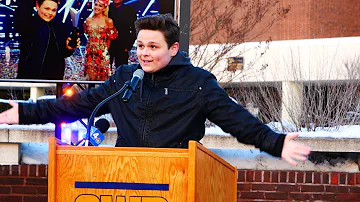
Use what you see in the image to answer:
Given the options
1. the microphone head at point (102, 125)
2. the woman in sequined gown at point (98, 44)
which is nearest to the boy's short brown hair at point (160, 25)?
the microphone head at point (102, 125)

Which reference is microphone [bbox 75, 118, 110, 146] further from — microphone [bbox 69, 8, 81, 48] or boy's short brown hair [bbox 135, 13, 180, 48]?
boy's short brown hair [bbox 135, 13, 180, 48]

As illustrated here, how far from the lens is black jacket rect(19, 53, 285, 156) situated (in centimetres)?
427

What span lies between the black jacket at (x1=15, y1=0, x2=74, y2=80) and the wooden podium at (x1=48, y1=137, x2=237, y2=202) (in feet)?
12.7

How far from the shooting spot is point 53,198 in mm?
3484

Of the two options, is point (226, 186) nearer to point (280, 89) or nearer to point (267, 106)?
point (267, 106)

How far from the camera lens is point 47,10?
736cm

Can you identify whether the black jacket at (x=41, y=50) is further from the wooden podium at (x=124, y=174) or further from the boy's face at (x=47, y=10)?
the wooden podium at (x=124, y=174)

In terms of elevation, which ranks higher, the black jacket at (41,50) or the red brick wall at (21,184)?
the black jacket at (41,50)

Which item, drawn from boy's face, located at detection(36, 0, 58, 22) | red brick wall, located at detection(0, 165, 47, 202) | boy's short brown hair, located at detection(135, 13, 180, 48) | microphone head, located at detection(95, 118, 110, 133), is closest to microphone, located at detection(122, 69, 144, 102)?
boy's short brown hair, located at detection(135, 13, 180, 48)

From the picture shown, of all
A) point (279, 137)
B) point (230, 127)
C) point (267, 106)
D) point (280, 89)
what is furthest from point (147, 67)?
point (280, 89)

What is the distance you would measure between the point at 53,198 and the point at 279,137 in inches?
52.1

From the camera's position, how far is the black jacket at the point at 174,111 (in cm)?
427

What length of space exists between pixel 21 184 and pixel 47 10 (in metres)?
2.03

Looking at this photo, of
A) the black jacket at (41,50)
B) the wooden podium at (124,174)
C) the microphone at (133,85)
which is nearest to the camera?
the wooden podium at (124,174)
